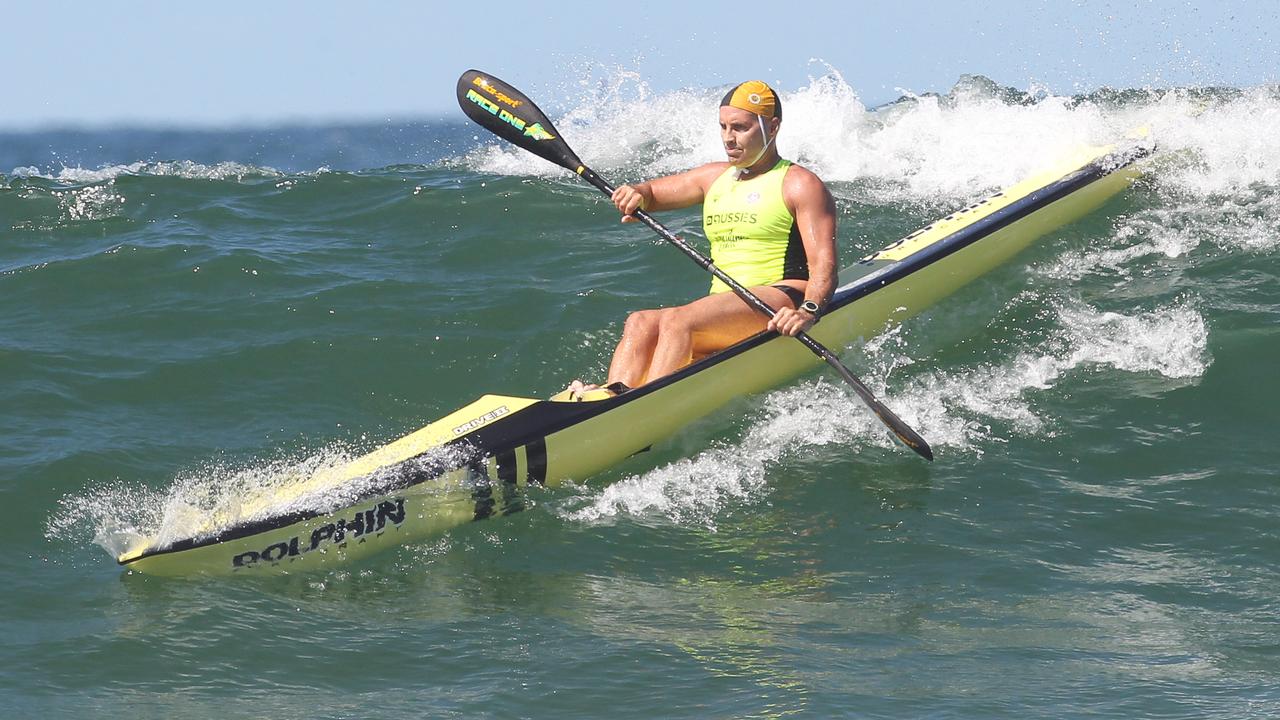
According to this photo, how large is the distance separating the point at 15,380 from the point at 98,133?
46465 mm

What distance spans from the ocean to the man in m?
0.43

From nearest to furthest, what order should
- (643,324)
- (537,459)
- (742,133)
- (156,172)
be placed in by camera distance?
(537,459), (643,324), (742,133), (156,172)

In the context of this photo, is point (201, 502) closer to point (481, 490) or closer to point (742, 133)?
point (481, 490)

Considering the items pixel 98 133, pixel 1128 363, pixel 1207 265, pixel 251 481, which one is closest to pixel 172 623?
pixel 251 481

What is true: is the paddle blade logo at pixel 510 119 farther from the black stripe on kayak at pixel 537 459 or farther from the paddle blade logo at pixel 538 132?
the black stripe on kayak at pixel 537 459

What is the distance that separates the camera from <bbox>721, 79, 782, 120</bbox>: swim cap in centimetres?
625

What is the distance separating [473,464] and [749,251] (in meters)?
1.87

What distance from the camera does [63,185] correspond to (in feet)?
37.2

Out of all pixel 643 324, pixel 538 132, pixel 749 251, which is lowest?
pixel 643 324

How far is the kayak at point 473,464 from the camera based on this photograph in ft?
16.8

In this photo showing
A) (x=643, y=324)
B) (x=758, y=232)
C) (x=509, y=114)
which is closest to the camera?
(x=643, y=324)

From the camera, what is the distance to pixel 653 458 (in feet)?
20.2

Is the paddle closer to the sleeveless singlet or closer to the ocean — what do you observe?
the sleeveless singlet

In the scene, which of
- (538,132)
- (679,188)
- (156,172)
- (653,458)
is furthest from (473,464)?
(156,172)
